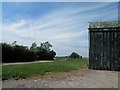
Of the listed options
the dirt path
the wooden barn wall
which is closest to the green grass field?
the dirt path

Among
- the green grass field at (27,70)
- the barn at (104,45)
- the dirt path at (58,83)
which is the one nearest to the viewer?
the dirt path at (58,83)

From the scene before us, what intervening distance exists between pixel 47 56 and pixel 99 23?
39.6 metres

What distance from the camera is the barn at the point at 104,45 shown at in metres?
23.5

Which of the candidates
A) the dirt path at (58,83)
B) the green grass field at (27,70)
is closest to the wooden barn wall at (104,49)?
the green grass field at (27,70)

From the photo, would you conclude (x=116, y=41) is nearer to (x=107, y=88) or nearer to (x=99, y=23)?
(x=99, y=23)

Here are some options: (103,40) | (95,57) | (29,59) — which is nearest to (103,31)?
(103,40)

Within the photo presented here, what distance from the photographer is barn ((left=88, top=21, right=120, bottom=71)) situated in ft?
77.2

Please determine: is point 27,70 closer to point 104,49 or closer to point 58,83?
point 58,83

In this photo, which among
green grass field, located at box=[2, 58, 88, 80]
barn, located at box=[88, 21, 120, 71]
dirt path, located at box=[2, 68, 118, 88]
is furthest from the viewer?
barn, located at box=[88, 21, 120, 71]

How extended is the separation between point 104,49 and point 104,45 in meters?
0.36

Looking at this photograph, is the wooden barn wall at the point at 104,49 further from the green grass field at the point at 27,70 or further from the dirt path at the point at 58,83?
the dirt path at the point at 58,83

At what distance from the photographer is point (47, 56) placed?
6300cm

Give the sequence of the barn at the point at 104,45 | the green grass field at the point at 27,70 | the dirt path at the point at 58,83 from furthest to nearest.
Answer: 1. the barn at the point at 104,45
2. the green grass field at the point at 27,70
3. the dirt path at the point at 58,83

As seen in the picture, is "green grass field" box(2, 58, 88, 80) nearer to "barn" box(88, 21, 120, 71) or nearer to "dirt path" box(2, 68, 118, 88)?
"dirt path" box(2, 68, 118, 88)
